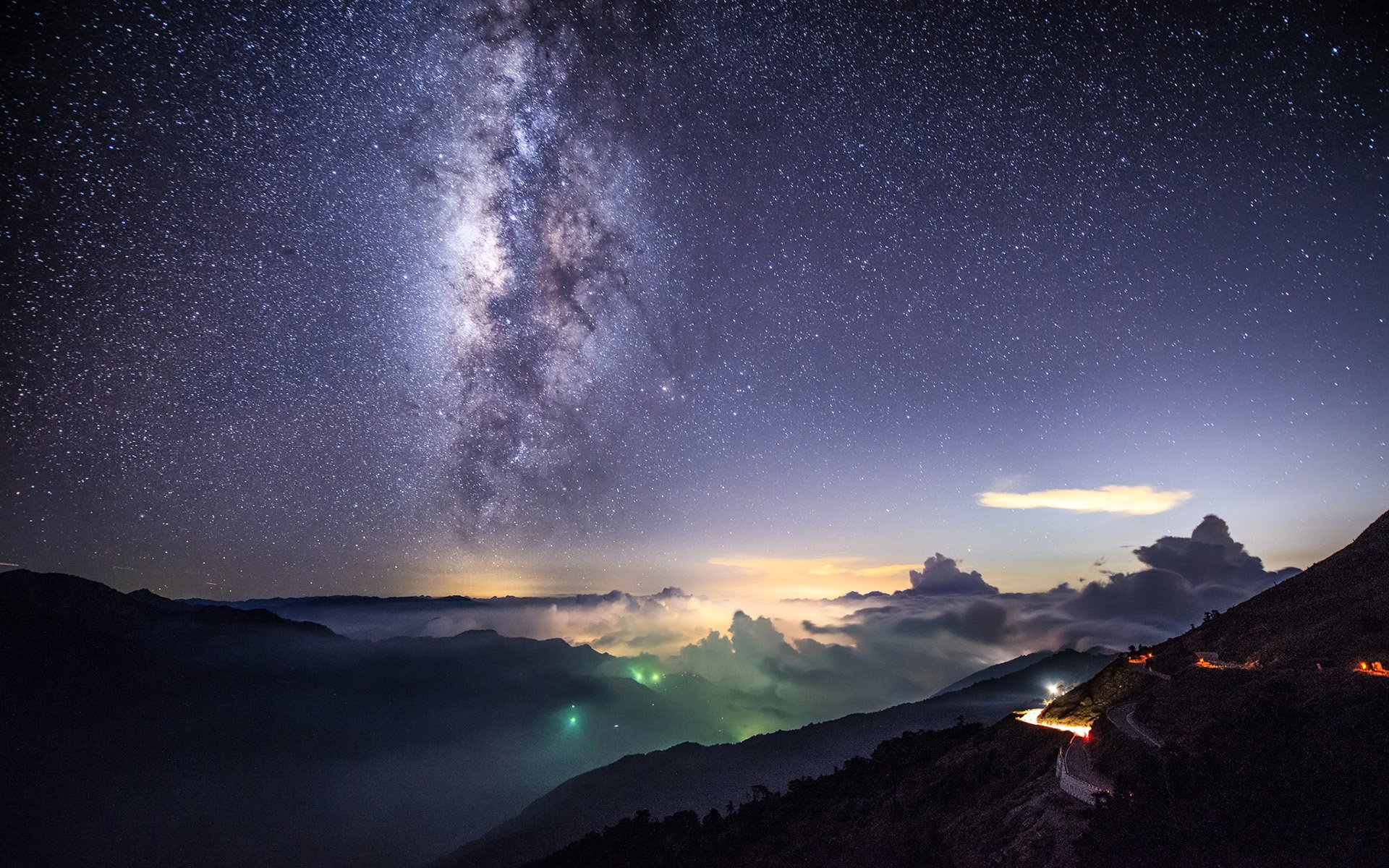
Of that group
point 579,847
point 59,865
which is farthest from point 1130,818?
point 59,865

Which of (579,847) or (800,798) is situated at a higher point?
(800,798)

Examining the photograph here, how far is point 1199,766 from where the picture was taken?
24688mm

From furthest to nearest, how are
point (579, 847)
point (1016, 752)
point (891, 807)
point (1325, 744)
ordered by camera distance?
point (579, 847) < point (891, 807) < point (1016, 752) < point (1325, 744)

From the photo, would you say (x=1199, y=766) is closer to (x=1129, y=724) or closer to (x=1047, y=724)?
(x=1129, y=724)

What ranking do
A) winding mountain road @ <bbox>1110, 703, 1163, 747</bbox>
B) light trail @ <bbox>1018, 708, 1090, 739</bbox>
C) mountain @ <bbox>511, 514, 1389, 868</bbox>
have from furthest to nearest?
light trail @ <bbox>1018, 708, 1090, 739</bbox> → winding mountain road @ <bbox>1110, 703, 1163, 747</bbox> → mountain @ <bbox>511, 514, 1389, 868</bbox>

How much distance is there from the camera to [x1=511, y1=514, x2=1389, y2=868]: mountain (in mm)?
21391

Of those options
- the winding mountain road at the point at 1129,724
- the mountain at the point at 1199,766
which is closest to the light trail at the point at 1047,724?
the mountain at the point at 1199,766

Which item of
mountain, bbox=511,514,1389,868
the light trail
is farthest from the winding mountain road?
the light trail

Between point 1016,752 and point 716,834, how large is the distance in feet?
138

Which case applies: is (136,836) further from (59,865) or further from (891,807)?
(891,807)

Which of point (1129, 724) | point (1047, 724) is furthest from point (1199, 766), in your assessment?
point (1047, 724)

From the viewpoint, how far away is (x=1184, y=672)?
34.2 metres

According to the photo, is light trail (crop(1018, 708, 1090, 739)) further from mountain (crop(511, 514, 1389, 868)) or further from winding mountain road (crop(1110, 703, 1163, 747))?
winding mountain road (crop(1110, 703, 1163, 747))

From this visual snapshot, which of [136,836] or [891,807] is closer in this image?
[891,807]
